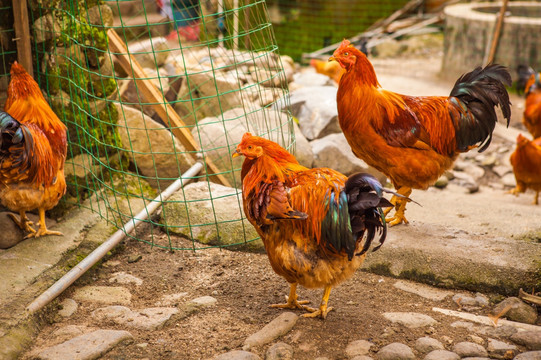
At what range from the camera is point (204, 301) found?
12.9 ft

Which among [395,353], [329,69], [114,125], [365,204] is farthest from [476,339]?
[329,69]

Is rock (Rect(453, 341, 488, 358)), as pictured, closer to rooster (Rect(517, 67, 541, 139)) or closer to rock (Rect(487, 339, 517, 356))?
rock (Rect(487, 339, 517, 356))

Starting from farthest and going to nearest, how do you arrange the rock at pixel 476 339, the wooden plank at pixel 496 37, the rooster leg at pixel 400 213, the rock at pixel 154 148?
the wooden plank at pixel 496 37, the rock at pixel 154 148, the rooster leg at pixel 400 213, the rock at pixel 476 339

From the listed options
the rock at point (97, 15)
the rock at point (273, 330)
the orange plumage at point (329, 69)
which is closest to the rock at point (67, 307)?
the rock at point (273, 330)

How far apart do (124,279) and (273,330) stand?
142 centimetres

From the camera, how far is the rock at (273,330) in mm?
3393

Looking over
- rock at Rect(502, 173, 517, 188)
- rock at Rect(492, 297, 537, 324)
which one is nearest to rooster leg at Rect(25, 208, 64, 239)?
rock at Rect(492, 297, 537, 324)

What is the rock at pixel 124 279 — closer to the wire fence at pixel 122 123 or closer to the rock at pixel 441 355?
the wire fence at pixel 122 123

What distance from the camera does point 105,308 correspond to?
3.82 metres

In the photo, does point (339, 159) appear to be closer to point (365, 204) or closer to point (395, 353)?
point (365, 204)

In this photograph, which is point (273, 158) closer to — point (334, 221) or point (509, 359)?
point (334, 221)

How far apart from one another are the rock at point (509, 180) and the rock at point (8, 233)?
642 cm

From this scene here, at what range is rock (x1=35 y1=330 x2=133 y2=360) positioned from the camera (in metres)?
3.22

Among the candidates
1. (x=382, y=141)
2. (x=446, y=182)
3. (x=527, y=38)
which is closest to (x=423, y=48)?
(x=527, y=38)
